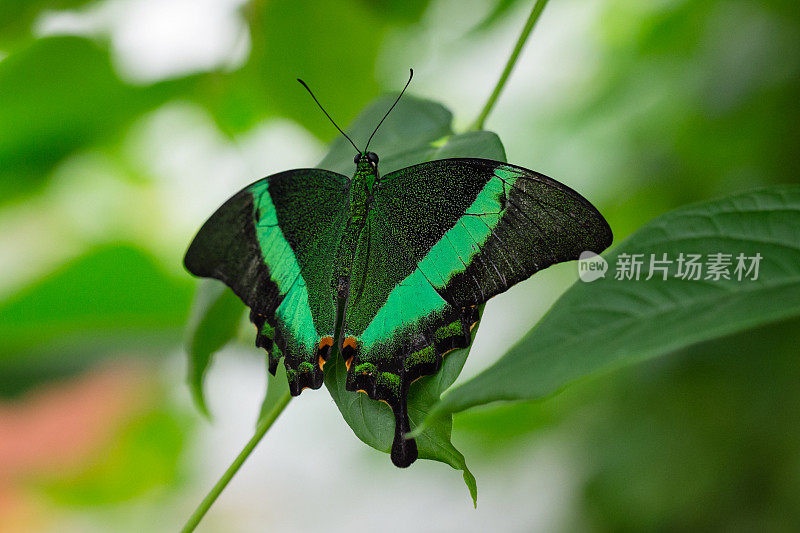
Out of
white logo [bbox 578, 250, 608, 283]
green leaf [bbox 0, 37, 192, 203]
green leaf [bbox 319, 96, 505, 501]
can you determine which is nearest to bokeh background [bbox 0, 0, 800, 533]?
green leaf [bbox 0, 37, 192, 203]

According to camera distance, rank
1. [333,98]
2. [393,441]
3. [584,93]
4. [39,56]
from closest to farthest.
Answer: [393,441]
[39,56]
[333,98]
[584,93]

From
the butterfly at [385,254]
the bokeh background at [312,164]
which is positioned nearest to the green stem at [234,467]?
the butterfly at [385,254]

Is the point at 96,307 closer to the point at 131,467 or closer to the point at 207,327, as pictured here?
the point at 207,327

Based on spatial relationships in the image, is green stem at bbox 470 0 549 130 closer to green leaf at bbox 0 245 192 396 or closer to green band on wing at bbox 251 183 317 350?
green band on wing at bbox 251 183 317 350

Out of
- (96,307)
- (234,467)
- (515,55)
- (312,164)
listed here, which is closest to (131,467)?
(96,307)

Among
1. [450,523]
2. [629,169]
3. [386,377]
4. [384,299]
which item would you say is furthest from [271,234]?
[450,523]

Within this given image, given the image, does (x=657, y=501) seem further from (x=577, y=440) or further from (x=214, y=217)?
(x=214, y=217)
